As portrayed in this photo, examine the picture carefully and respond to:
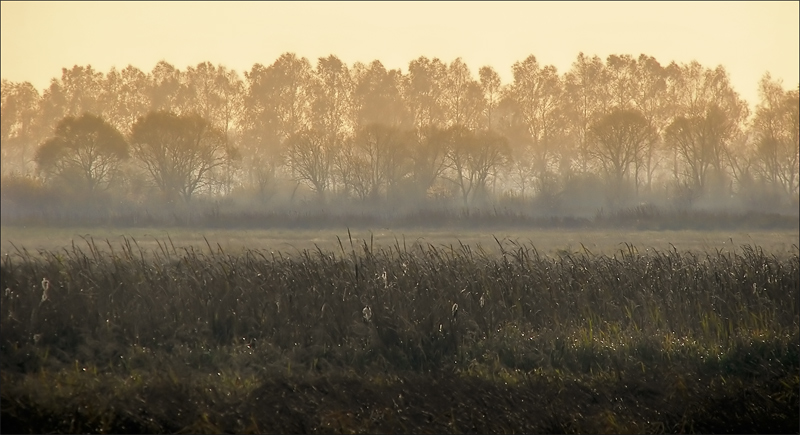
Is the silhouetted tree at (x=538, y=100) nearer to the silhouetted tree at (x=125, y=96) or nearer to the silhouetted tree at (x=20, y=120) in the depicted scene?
the silhouetted tree at (x=125, y=96)

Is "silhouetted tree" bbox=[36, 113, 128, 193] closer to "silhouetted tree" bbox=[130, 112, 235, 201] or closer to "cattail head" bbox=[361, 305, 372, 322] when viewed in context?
"silhouetted tree" bbox=[130, 112, 235, 201]

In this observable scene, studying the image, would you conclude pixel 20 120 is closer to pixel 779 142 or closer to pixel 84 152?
pixel 84 152

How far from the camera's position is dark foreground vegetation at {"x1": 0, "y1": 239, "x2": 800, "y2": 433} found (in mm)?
7305

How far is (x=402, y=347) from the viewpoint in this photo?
944 cm

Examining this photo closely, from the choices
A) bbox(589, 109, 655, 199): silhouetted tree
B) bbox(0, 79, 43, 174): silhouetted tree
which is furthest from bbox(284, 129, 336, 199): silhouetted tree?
bbox(589, 109, 655, 199): silhouetted tree

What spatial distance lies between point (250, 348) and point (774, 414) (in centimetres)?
543

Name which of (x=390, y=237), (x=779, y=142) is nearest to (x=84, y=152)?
(x=390, y=237)

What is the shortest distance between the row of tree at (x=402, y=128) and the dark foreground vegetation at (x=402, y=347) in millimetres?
30487

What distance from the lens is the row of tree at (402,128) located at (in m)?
41.8

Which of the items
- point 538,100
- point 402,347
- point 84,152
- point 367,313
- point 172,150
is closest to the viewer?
point 402,347

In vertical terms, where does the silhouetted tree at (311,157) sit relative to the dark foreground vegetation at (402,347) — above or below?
above

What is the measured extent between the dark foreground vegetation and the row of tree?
100 ft

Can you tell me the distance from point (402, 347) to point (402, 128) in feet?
137

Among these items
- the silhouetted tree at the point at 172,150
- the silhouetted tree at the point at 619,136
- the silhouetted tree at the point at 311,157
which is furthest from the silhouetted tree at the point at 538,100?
the silhouetted tree at the point at 172,150
